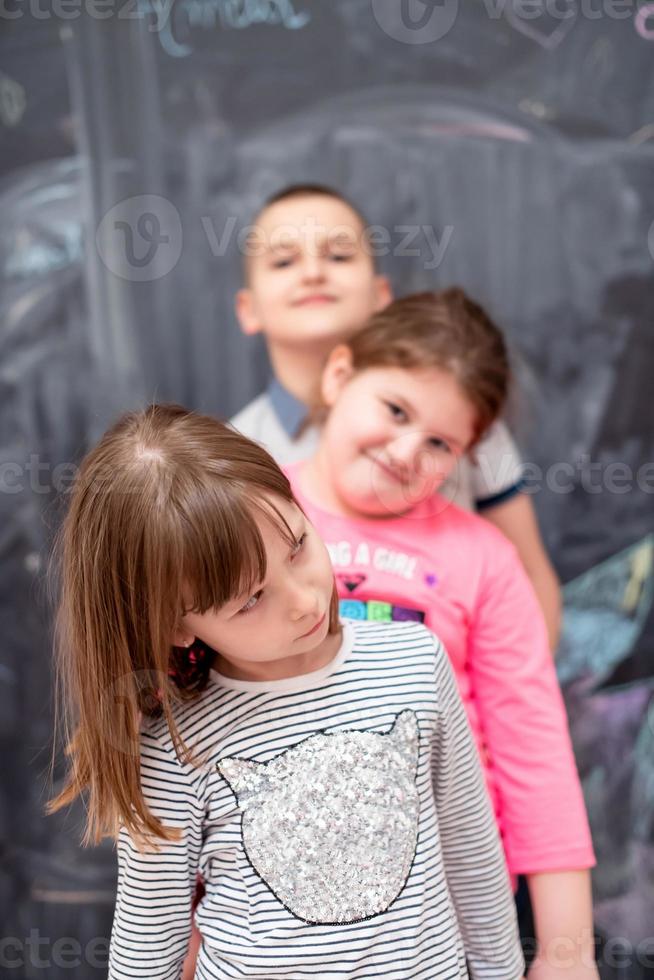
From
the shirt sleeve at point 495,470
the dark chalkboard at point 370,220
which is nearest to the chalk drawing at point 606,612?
the dark chalkboard at point 370,220

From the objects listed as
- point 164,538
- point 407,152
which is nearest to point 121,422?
point 164,538

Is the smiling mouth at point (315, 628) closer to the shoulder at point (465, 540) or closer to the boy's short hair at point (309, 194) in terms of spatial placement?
the shoulder at point (465, 540)

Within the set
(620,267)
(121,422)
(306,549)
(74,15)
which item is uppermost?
(74,15)

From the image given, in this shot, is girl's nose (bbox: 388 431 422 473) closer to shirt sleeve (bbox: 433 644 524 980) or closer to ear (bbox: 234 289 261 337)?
shirt sleeve (bbox: 433 644 524 980)

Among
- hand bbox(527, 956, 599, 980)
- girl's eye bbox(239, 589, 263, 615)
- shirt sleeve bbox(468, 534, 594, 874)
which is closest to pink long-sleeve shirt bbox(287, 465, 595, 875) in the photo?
shirt sleeve bbox(468, 534, 594, 874)

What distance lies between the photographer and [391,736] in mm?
975

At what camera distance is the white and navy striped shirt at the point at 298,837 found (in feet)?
3.09

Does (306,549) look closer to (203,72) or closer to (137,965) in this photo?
(137,965)

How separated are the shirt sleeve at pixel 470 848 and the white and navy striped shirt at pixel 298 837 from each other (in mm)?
35

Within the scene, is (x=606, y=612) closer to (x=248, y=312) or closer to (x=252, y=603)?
(x=248, y=312)

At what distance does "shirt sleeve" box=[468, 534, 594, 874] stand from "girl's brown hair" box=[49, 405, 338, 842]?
0.31m

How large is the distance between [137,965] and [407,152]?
1273 millimetres

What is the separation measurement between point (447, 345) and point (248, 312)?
1.46ft

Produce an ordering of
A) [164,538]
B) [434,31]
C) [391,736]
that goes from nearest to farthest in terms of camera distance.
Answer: [164,538], [391,736], [434,31]
